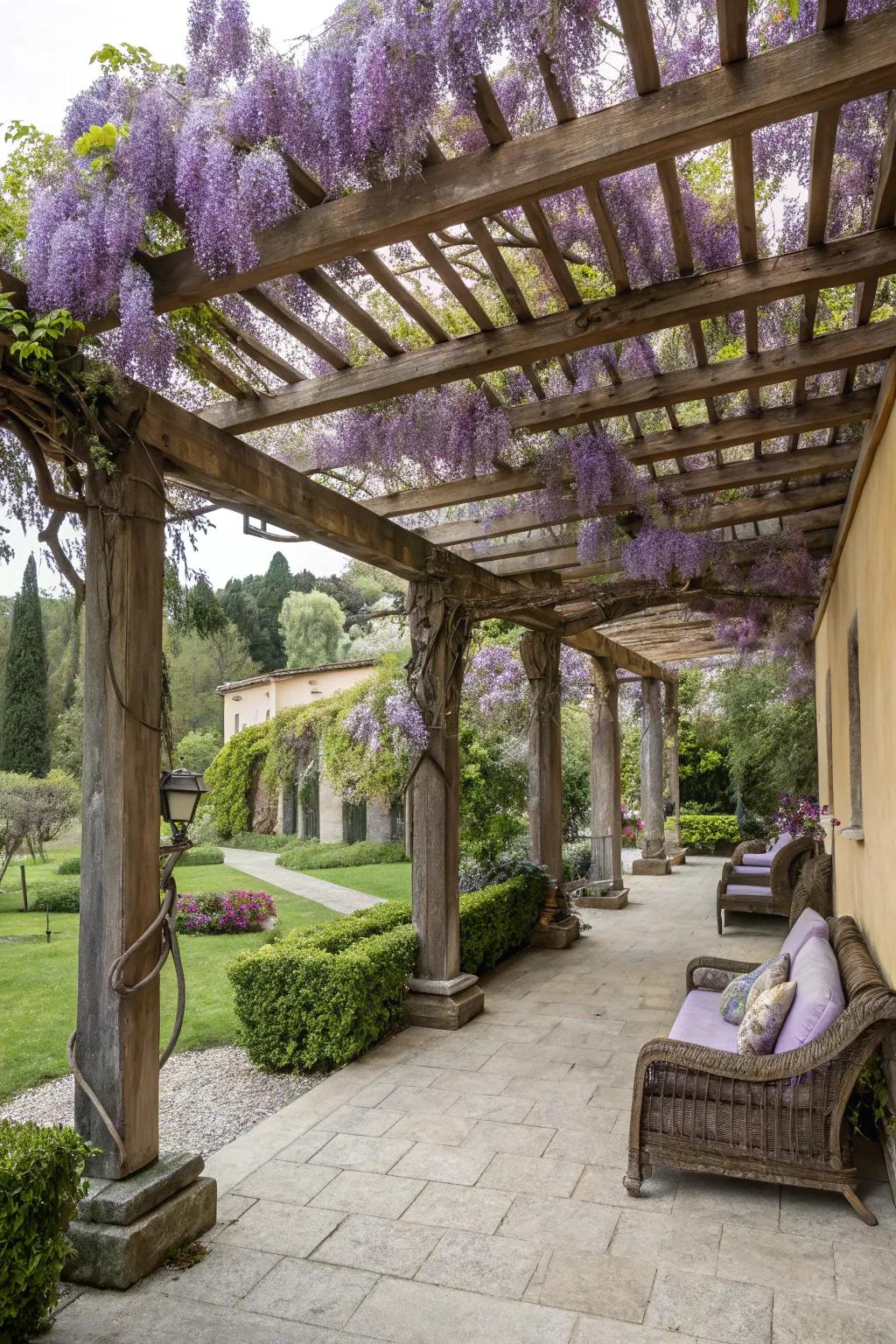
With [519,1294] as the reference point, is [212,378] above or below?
above

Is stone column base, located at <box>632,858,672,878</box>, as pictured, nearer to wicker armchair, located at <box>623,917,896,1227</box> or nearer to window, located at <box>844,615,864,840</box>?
window, located at <box>844,615,864,840</box>

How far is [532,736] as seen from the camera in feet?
25.0

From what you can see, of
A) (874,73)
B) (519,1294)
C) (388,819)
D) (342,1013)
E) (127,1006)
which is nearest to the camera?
(874,73)

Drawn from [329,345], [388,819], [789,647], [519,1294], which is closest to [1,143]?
[329,345]

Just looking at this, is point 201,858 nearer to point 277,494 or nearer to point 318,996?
point 318,996

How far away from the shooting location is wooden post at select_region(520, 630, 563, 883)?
7555 mm

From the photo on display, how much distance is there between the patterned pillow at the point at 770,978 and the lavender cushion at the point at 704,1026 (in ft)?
0.51

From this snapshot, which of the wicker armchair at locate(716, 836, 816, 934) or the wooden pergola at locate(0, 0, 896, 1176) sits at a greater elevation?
the wooden pergola at locate(0, 0, 896, 1176)

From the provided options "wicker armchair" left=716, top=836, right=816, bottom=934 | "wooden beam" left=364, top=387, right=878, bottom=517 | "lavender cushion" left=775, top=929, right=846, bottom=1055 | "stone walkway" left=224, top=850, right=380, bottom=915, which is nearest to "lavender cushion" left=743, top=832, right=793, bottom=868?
"wicker armchair" left=716, top=836, right=816, bottom=934

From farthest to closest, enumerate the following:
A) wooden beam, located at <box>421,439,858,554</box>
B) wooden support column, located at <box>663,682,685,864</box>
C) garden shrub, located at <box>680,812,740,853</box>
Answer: garden shrub, located at <box>680,812,740,853</box> → wooden support column, located at <box>663,682,685,864</box> → wooden beam, located at <box>421,439,858,554</box>

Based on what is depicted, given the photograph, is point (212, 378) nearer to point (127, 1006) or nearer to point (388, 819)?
point (127, 1006)

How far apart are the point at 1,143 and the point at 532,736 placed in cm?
568

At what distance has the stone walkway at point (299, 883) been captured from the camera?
10.7 meters

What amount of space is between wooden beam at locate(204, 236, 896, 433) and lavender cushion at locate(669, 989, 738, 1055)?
8.35ft
